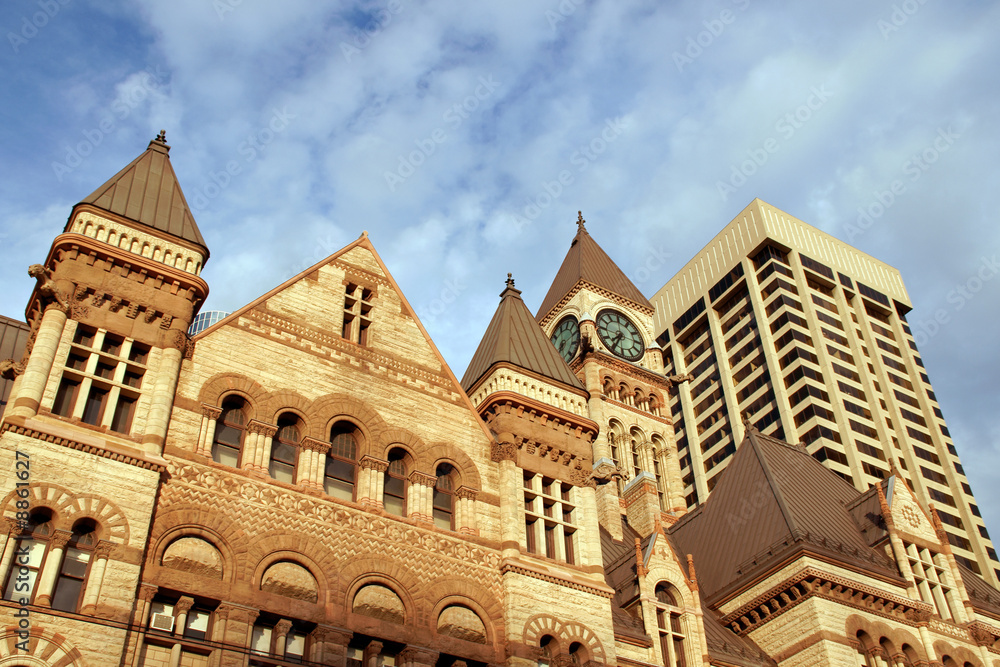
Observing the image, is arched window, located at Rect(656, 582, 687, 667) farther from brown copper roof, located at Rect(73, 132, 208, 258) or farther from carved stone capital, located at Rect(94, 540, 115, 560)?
brown copper roof, located at Rect(73, 132, 208, 258)

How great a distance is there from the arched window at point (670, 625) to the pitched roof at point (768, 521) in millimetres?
5276

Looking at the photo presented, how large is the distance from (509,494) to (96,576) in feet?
35.9

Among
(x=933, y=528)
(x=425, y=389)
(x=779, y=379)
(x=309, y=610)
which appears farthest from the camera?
(x=779, y=379)

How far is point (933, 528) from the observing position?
3825 centimetres

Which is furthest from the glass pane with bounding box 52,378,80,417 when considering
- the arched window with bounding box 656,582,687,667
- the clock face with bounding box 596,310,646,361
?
the clock face with bounding box 596,310,646,361

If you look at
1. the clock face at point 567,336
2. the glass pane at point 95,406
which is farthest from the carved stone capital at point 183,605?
the clock face at point 567,336

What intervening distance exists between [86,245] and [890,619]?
27182mm

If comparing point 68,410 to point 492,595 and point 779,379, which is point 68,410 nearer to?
point 492,595

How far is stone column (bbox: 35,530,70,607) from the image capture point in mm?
18548

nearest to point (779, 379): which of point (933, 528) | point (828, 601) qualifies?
point (933, 528)

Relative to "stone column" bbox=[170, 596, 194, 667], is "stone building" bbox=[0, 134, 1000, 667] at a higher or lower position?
higher

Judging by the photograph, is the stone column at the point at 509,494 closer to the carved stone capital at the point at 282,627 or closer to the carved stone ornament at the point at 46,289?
the carved stone capital at the point at 282,627

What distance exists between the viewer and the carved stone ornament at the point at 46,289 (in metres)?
22.4

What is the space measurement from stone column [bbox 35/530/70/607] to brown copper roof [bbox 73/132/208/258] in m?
8.45
